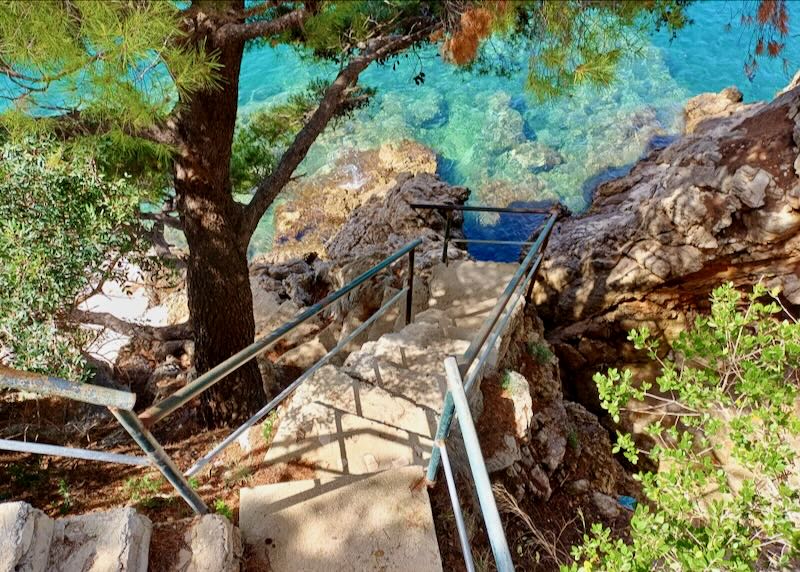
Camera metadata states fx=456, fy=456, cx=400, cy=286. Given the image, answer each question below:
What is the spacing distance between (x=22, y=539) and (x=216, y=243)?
8.77ft

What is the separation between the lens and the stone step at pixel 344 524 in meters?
1.91

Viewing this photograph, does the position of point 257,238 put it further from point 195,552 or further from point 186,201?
point 195,552

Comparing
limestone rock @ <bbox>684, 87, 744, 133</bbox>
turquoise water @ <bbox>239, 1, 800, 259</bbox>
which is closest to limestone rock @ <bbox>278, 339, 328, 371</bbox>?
turquoise water @ <bbox>239, 1, 800, 259</bbox>

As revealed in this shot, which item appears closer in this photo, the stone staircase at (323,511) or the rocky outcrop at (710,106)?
the stone staircase at (323,511)

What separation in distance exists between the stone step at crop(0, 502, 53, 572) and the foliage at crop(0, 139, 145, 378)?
1368 mm

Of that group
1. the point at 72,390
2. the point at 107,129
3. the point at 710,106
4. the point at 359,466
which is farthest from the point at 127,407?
the point at 710,106

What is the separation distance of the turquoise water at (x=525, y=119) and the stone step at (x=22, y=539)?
10405mm

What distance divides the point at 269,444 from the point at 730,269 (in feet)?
21.9

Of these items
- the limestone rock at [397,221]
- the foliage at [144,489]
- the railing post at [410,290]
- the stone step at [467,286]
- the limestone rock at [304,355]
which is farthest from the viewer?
the limestone rock at [397,221]

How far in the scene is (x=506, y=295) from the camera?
237cm

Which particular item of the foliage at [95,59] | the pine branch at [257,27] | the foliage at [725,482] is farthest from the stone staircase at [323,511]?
the pine branch at [257,27]

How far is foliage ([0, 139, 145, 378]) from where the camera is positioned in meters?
2.64

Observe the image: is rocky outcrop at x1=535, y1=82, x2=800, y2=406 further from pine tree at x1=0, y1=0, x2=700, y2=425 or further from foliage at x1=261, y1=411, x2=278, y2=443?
foliage at x1=261, y1=411, x2=278, y2=443

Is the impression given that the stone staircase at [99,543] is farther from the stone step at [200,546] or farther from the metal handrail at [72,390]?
the metal handrail at [72,390]
